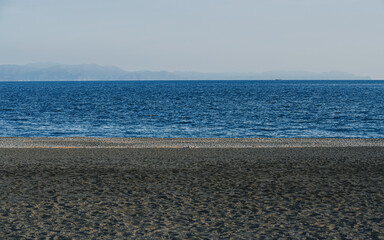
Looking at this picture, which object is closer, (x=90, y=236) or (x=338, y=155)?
(x=90, y=236)

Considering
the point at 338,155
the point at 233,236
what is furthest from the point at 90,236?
the point at 338,155

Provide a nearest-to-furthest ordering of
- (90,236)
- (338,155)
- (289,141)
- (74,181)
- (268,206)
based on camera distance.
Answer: (90,236) < (268,206) < (74,181) < (338,155) < (289,141)

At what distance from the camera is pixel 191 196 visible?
10.9 metres

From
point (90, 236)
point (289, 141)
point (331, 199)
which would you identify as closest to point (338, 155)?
point (289, 141)

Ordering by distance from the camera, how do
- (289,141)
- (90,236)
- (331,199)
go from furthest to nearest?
(289,141) → (331,199) → (90,236)

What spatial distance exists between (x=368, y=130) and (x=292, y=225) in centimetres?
3174

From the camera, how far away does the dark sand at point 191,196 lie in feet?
26.4

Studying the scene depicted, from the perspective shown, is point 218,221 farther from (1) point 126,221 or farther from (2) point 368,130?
(2) point 368,130

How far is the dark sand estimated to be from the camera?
316 inches

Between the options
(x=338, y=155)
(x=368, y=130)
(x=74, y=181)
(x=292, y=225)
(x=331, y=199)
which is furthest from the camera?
(x=368, y=130)

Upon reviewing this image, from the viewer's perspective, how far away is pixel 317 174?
1421 centimetres

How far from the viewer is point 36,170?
584 inches

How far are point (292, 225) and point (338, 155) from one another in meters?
11.5

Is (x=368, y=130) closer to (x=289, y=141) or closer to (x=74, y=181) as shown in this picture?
(x=289, y=141)
